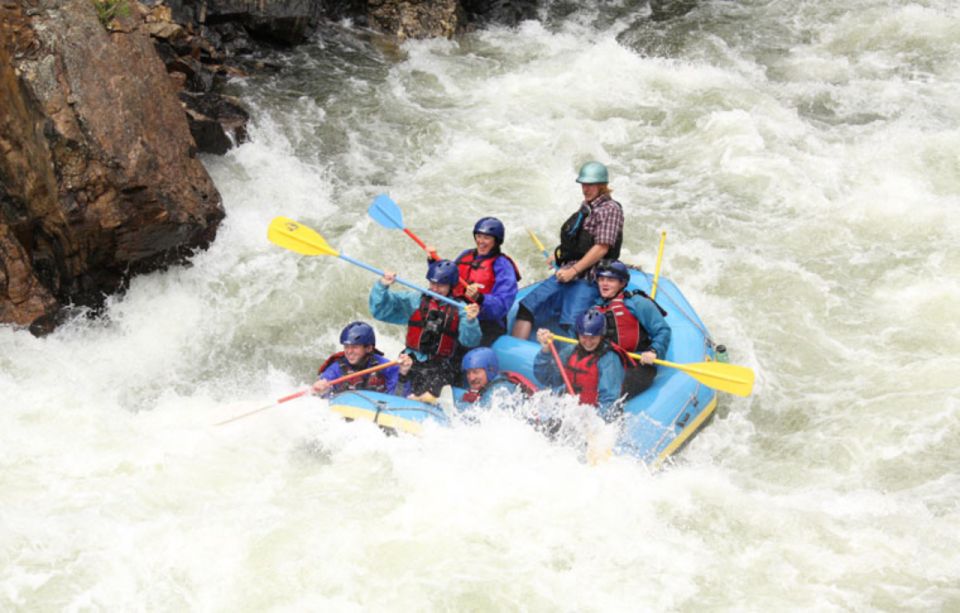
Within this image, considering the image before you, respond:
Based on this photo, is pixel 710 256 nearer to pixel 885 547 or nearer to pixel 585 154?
pixel 585 154

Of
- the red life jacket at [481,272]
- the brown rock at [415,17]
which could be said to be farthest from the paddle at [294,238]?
the brown rock at [415,17]

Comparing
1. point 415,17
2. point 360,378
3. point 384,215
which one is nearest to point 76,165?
point 384,215

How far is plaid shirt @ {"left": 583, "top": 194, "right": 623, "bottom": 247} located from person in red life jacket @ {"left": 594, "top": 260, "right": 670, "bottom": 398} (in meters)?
0.24

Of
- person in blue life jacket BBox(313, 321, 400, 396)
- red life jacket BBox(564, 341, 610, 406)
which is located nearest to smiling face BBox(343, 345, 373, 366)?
person in blue life jacket BBox(313, 321, 400, 396)

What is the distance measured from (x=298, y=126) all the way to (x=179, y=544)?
17.8 ft

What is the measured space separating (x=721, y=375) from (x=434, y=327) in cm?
166

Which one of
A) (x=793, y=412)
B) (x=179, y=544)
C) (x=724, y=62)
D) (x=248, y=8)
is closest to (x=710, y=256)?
(x=793, y=412)

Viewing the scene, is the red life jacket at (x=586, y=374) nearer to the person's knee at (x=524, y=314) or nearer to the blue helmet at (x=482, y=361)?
the blue helmet at (x=482, y=361)

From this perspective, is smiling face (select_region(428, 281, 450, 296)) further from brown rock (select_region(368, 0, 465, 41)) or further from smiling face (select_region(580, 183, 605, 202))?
brown rock (select_region(368, 0, 465, 41))

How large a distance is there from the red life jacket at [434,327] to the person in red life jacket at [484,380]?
193mm

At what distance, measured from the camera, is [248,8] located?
10133mm

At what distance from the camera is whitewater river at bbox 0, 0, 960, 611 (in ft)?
14.7

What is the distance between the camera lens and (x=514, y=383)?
18.1ft

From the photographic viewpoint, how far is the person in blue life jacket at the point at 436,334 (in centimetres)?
573
